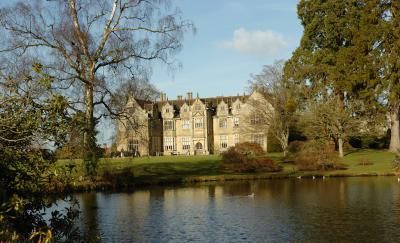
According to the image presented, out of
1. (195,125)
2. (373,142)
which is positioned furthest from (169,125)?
(373,142)

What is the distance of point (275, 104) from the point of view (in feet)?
163

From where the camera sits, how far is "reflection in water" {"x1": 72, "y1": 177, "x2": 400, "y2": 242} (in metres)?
14.6

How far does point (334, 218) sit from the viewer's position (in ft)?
56.0

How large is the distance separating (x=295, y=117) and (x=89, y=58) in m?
25.9

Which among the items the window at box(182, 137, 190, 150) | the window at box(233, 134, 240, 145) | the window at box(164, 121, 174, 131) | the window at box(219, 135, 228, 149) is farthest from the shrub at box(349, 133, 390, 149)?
the window at box(164, 121, 174, 131)

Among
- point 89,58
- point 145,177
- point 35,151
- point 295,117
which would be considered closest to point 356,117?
point 295,117

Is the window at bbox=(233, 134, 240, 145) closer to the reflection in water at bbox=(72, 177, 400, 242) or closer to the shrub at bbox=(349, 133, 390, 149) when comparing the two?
the shrub at bbox=(349, 133, 390, 149)

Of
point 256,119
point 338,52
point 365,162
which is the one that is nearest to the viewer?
point 365,162

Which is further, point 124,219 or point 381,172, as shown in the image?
point 381,172

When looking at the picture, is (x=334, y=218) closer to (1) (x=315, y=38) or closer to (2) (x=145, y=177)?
(2) (x=145, y=177)

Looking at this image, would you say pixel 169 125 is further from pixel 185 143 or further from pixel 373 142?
pixel 373 142

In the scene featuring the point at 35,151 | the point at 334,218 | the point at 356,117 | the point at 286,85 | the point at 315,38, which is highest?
the point at 315,38

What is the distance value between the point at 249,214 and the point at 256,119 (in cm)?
3438

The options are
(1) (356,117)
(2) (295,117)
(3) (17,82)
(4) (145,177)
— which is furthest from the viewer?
(2) (295,117)
